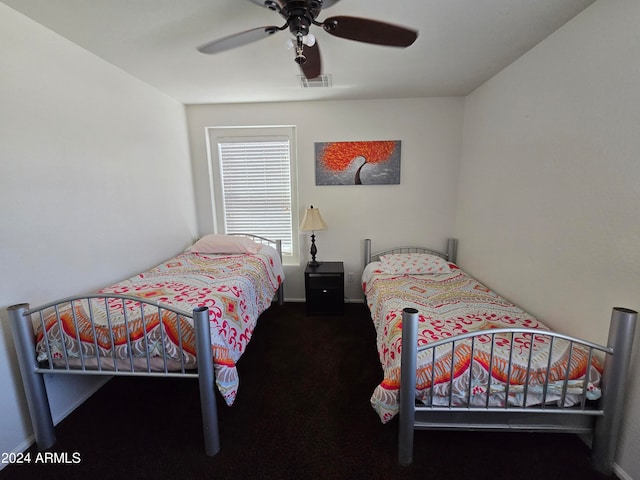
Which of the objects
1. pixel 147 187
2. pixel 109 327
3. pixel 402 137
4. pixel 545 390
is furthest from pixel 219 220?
pixel 545 390

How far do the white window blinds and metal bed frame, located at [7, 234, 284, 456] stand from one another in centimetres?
207

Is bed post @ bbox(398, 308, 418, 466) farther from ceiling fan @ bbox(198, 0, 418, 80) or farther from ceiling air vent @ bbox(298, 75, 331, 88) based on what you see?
ceiling air vent @ bbox(298, 75, 331, 88)

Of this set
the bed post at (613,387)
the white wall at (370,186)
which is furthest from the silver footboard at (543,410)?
the white wall at (370,186)

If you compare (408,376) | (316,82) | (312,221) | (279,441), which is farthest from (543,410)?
(316,82)

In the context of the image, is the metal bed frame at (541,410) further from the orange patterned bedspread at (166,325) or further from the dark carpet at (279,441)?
the orange patterned bedspread at (166,325)

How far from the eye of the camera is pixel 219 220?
12.1 feet

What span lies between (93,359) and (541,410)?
2.43 meters

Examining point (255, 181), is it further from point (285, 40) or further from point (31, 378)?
point (31, 378)

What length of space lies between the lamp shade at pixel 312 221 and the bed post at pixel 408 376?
1960 millimetres

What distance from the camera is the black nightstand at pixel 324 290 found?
3193 mm

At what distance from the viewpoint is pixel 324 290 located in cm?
322

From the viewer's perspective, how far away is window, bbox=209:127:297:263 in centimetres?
346

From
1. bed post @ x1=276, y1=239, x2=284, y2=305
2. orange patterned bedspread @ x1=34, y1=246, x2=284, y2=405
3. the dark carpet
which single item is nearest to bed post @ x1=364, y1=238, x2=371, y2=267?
bed post @ x1=276, y1=239, x2=284, y2=305

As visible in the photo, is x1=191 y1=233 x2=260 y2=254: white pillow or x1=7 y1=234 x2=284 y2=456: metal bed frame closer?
x1=7 y1=234 x2=284 y2=456: metal bed frame
